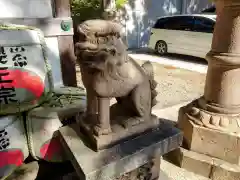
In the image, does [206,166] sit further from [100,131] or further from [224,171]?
[100,131]

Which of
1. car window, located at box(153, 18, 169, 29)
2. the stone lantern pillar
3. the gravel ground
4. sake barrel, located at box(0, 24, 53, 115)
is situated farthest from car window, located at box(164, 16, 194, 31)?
sake barrel, located at box(0, 24, 53, 115)

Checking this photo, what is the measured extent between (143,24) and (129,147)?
9.95 m

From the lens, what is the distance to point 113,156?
4.33 feet

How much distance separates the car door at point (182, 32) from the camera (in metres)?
7.50

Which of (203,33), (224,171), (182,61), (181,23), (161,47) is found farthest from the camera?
(161,47)

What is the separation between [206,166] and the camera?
7.00ft

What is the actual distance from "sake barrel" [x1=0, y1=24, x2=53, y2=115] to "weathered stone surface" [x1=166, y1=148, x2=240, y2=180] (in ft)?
4.99

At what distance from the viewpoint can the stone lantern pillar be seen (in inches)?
74.4

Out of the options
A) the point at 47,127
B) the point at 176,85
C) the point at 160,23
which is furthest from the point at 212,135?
the point at 160,23

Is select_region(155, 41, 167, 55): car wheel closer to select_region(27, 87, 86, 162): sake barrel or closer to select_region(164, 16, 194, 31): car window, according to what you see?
select_region(164, 16, 194, 31): car window

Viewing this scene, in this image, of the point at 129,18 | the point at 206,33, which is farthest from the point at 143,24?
the point at 206,33

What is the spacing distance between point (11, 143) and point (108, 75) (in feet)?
3.59

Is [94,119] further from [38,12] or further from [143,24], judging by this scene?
[143,24]

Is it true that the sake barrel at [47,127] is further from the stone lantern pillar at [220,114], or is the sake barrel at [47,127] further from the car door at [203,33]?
the car door at [203,33]
